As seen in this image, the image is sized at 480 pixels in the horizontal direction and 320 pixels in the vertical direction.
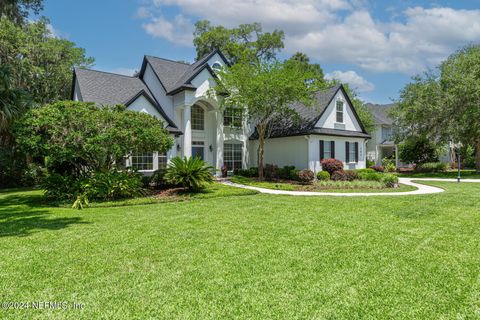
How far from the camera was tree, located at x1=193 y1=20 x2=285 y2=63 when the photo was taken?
35156 mm

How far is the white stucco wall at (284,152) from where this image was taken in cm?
2017

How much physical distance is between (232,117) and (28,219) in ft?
50.3

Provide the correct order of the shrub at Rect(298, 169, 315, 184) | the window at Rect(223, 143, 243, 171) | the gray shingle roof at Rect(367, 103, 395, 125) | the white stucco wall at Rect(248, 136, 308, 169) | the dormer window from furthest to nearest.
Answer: the gray shingle roof at Rect(367, 103, 395, 125) → the window at Rect(223, 143, 243, 171) → the dormer window → the white stucco wall at Rect(248, 136, 308, 169) → the shrub at Rect(298, 169, 315, 184)

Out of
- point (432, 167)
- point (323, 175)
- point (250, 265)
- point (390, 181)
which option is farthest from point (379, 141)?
point (250, 265)

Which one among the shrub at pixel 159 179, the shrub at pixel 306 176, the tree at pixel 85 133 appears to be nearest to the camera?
the tree at pixel 85 133

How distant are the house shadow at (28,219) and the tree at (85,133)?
6.39 feet

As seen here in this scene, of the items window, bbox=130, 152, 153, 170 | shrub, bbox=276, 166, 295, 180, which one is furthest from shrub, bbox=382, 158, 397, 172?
window, bbox=130, 152, 153, 170

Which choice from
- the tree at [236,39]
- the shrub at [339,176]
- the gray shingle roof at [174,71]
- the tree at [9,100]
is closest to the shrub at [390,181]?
the shrub at [339,176]

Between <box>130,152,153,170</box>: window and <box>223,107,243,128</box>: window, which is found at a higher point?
<box>223,107,243,128</box>: window

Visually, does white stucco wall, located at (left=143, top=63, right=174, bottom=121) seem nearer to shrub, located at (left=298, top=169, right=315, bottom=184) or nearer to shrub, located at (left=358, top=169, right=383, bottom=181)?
shrub, located at (left=298, top=169, right=315, bottom=184)

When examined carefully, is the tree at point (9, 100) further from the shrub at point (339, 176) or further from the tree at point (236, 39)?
the tree at point (236, 39)

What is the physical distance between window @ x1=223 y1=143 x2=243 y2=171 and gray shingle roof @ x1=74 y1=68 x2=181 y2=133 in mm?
4357

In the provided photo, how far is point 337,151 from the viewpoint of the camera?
21297 millimetres

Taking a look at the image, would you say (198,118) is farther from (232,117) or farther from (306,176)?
(306,176)
